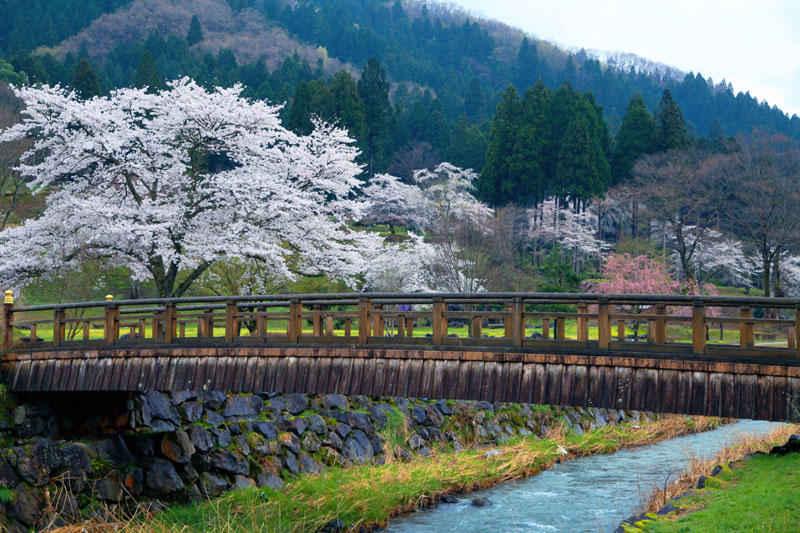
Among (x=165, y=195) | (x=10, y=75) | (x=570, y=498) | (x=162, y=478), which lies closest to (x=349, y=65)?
(x=10, y=75)

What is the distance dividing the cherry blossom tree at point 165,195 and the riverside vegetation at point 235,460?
6.34 meters

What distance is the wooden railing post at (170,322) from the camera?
50.2 ft

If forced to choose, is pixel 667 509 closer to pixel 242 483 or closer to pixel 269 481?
pixel 269 481

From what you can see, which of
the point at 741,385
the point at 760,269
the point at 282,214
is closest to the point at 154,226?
the point at 282,214

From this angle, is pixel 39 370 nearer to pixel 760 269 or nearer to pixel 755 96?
pixel 760 269

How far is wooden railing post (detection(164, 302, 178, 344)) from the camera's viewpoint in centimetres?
1530

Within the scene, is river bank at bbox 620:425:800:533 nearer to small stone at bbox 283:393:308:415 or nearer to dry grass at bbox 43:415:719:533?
dry grass at bbox 43:415:719:533

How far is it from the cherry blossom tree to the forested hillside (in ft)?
122

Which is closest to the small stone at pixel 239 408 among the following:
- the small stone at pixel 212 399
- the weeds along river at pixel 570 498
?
A: the small stone at pixel 212 399

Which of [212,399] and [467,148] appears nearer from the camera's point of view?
[212,399]

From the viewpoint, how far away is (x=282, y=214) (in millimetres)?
24766

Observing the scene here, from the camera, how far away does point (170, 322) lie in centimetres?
1549

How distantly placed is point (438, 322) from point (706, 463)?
8.90 metres

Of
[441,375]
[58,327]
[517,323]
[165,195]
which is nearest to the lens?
[517,323]
